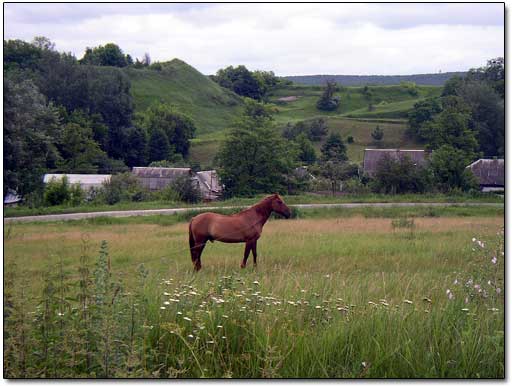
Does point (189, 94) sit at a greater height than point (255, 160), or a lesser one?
greater

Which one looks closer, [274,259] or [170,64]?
[170,64]

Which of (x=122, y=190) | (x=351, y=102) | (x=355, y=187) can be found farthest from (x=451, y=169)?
(x=122, y=190)

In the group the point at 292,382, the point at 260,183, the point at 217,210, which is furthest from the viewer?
the point at 217,210

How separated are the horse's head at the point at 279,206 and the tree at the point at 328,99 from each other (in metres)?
0.95

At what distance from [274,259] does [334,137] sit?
127cm

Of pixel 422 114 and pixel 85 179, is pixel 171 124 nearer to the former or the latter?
pixel 85 179

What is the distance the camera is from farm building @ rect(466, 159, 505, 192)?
4.82m

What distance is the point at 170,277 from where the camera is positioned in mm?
6062

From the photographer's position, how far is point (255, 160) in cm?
571

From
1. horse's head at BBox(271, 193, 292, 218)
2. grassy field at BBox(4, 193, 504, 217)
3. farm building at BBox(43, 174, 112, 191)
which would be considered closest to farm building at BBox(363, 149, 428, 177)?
grassy field at BBox(4, 193, 504, 217)

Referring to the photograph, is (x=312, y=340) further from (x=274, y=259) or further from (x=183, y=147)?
(x=183, y=147)

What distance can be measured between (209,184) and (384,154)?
151 cm

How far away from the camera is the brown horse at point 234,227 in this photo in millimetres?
5969

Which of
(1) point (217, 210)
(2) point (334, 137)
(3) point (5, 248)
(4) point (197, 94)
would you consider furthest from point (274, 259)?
(3) point (5, 248)
